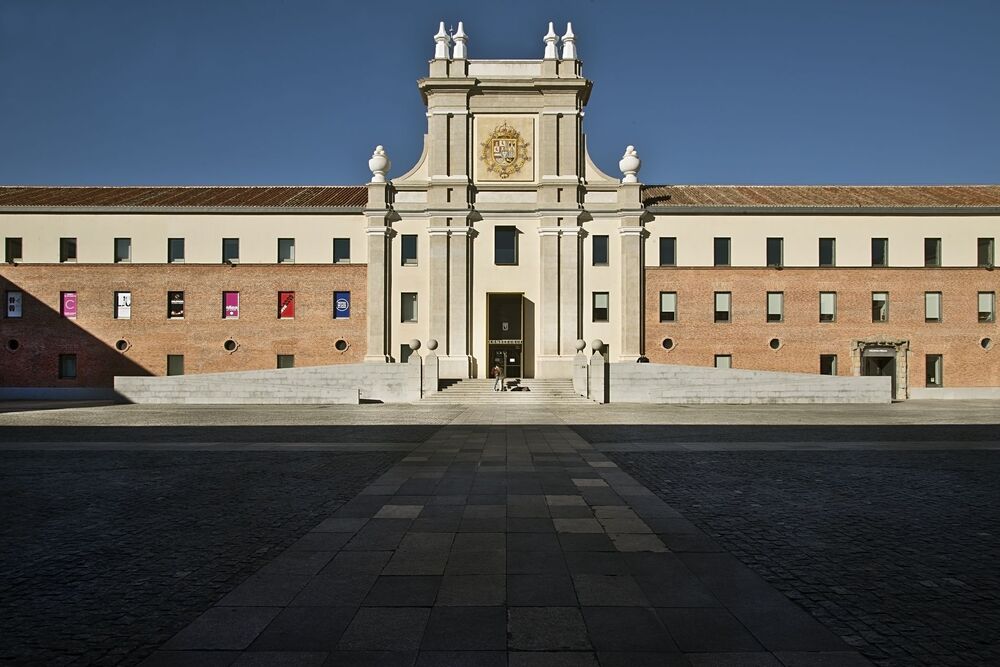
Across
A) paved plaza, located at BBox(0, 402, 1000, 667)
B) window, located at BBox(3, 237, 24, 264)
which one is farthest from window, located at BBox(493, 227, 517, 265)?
window, located at BBox(3, 237, 24, 264)

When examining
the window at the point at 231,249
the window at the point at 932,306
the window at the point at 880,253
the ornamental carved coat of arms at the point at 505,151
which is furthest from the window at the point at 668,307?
the window at the point at 231,249

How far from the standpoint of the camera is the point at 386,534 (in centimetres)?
746

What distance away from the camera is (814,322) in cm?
4125

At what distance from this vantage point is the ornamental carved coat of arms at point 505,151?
137 ft

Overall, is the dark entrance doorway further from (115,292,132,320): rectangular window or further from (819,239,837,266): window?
(115,292,132,320): rectangular window

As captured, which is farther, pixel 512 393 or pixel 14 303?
pixel 14 303

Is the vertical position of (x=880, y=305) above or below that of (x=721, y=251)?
below

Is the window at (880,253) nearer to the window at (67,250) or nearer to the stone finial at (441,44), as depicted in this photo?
the stone finial at (441,44)

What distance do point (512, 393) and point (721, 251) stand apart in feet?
56.4

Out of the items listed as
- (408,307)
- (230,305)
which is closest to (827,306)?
(408,307)

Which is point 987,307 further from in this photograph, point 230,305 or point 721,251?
point 230,305

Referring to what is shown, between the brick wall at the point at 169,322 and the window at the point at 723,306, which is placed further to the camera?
the window at the point at 723,306

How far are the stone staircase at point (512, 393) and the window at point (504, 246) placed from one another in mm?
7894

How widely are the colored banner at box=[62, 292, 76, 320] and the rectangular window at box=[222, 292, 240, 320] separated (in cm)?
937
